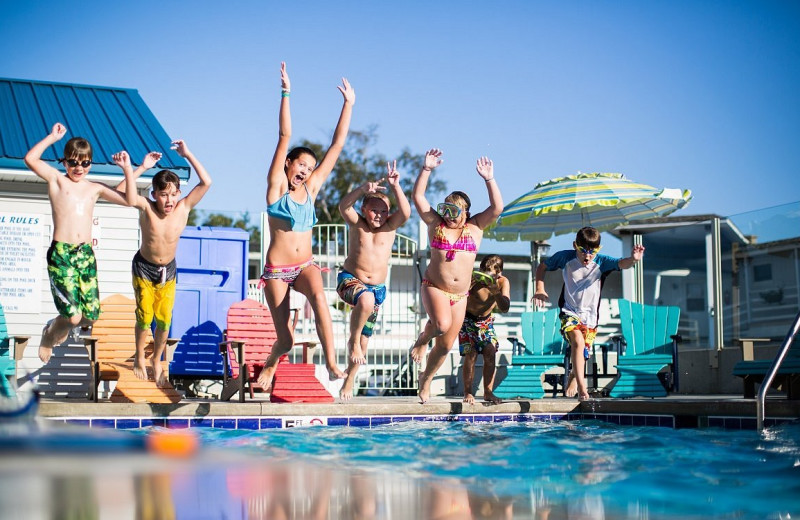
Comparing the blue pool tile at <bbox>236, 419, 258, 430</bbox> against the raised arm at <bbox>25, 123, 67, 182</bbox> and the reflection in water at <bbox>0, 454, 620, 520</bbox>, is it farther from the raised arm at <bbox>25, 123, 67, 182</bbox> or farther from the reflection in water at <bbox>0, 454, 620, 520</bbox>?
the reflection in water at <bbox>0, 454, 620, 520</bbox>

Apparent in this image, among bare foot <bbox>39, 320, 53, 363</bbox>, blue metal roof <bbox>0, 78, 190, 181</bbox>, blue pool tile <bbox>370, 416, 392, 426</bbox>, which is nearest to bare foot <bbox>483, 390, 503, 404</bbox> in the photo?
blue pool tile <bbox>370, 416, 392, 426</bbox>

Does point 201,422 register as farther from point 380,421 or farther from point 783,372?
point 783,372

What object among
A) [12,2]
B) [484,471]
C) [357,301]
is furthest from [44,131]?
[12,2]

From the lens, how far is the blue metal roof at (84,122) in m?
11.0

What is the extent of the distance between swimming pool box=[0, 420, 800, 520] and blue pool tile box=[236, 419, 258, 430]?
1.05 feet

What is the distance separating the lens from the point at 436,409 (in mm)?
8180

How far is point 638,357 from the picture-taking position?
9.45 m

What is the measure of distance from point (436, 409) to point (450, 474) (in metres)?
3.32

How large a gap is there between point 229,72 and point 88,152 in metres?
16.3

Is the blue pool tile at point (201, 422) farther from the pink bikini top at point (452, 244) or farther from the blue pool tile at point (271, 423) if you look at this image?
the pink bikini top at point (452, 244)

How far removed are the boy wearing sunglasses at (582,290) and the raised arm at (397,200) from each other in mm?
1795

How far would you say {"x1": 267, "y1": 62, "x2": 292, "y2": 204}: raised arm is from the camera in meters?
7.25

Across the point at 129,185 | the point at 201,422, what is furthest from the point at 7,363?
the point at 129,185

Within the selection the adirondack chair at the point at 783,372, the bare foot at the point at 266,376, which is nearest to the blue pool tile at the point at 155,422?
the bare foot at the point at 266,376
